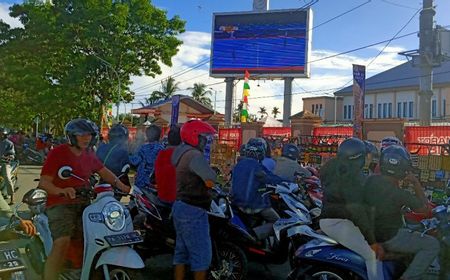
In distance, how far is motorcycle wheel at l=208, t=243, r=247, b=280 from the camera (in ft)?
18.2

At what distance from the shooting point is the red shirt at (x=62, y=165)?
4.40 meters

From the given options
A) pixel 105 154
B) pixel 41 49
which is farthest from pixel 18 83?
pixel 105 154

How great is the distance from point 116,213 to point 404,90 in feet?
193

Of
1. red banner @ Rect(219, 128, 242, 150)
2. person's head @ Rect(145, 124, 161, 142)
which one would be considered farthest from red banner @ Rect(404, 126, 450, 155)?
red banner @ Rect(219, 128, 242, 150)

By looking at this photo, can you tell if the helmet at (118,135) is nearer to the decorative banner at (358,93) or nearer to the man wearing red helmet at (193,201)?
the man wearing red helmet at (193,201)

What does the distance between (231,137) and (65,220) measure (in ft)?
58.9

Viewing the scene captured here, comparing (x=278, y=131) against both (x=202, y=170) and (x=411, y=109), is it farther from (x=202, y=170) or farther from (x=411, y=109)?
(x=411, y=109)

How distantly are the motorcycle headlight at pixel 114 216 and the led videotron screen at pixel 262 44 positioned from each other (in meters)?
29.7

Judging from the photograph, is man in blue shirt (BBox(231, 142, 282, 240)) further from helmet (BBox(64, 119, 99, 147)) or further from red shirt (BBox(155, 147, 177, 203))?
helmet (BBox(64, 119, 99, 147))

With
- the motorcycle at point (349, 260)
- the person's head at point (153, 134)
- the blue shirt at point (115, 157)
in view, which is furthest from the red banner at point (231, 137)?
the motorcycle at point (349, 260)

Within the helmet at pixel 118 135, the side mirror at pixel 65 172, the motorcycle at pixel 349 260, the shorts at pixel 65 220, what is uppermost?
the helmet at pixel 118 135

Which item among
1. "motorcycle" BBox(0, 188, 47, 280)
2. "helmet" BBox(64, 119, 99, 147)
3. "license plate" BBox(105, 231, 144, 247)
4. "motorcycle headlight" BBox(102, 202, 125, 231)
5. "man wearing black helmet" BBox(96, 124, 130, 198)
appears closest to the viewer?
"motorcycle" BBox(0, 188, 47, 280)

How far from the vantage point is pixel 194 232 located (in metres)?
4.64

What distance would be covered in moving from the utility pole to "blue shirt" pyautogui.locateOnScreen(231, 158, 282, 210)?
60.1ft
